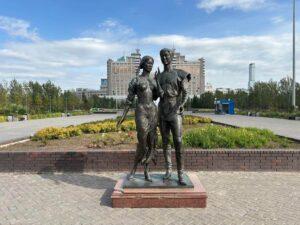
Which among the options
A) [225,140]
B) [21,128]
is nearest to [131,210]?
[225,140]

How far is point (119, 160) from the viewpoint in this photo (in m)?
7.68

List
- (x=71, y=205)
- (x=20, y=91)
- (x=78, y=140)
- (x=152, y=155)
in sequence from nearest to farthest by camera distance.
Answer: (x=71, y=205) → (x=152, y=155) → (x=78, y=140) → (x=20, y=91)

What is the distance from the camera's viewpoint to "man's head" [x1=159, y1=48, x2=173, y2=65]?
5457 millimetres

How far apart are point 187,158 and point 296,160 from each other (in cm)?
236

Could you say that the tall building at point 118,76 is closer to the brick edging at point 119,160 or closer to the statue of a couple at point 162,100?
the brick edging at point 119,160

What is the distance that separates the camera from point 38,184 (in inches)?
260

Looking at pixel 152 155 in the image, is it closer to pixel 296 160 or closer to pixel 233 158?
pixel 233 158

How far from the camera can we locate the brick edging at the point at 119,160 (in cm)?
764

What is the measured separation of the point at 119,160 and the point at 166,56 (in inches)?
121

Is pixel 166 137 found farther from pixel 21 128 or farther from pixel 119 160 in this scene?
pixel 21 128

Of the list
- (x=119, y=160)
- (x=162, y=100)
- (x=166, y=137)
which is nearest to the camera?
(x=162, y=100)

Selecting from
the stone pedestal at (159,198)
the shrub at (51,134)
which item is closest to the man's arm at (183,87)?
the stone pedestal at (159,198)

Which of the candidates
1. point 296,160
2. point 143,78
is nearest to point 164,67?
point 143,78

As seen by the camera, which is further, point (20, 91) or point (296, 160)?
point (20, 91)
